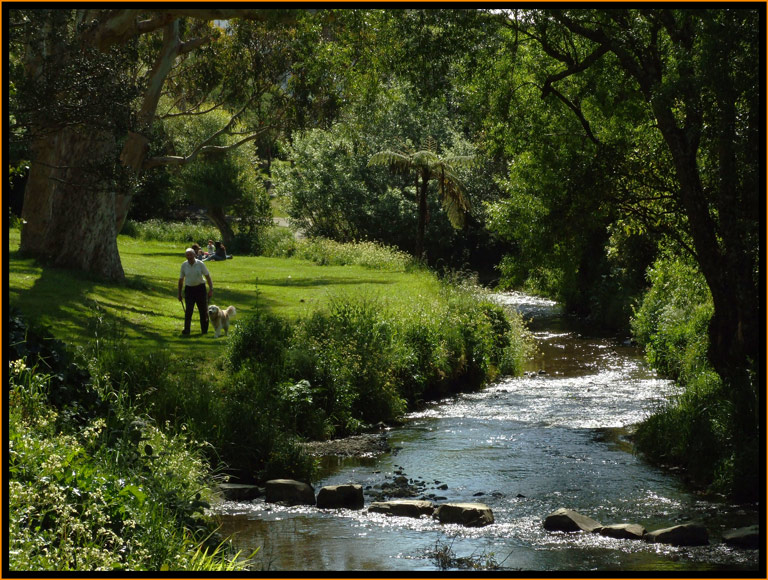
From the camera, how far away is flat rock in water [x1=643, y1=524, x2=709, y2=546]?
1030cm

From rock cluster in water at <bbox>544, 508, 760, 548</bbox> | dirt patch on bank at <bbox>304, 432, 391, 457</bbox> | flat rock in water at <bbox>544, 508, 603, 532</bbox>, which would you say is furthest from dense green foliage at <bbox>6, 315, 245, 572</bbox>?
rock cluster in water at <bbox>544, 508, 760, 548</bbox>

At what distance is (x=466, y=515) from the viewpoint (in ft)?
37.2

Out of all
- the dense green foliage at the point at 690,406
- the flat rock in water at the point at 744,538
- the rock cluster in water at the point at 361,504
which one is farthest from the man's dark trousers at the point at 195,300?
the flat rock in water at the point at 744,538

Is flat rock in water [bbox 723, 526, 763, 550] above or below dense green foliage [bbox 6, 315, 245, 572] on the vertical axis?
Answer: below

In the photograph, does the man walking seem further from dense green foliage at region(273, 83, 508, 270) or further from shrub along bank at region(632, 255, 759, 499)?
dense green foliage at region(273, 83, 508, 270)

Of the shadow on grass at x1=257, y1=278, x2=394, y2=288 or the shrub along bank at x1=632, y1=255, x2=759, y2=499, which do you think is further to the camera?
the shadow on grass at x1=257, y1=278, x2=394, y2=288

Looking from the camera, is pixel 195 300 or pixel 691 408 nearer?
pixel 691 408

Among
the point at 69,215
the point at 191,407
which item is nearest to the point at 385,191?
the point at 69,215

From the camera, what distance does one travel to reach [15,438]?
8.03 m

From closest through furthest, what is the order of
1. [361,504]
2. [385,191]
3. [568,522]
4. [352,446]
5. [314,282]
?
[568,522]
[361,504]
[352,446]
[314,282]
[385,191]

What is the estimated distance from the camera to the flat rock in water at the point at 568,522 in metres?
10.9

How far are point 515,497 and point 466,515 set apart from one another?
158cm

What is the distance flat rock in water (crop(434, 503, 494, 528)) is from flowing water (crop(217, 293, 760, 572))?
15 cm

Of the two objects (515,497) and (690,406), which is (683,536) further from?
(690,406)
